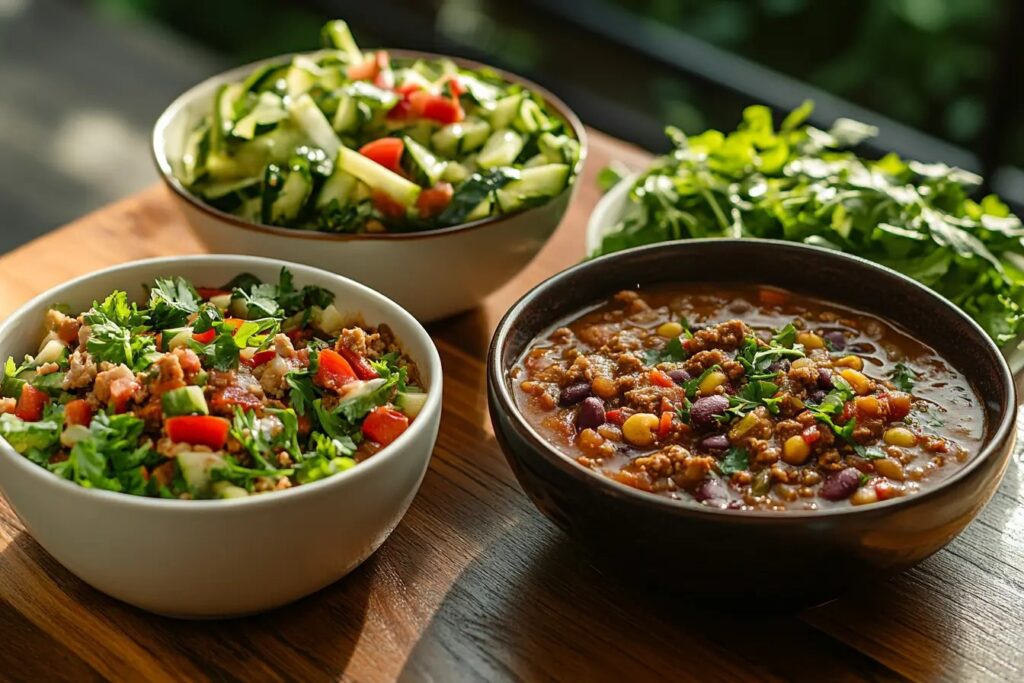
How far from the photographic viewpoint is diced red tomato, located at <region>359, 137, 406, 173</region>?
294cm

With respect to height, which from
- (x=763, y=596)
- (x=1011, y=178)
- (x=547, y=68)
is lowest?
(x=547, y=68)

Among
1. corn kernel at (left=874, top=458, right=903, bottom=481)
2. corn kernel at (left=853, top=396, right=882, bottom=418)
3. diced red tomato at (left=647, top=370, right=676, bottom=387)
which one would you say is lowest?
diced red tomato at (left=647, top=370, right=676, bottom=387)

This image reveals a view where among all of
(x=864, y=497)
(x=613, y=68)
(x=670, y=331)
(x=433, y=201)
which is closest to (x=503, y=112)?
(x=433, y=201)

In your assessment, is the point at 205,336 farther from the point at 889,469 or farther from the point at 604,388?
the point at 889,469

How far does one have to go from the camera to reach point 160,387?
2.10 metres

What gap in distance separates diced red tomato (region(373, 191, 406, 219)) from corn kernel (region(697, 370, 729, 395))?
2.93 feet

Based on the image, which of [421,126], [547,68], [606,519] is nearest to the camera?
[606,519]

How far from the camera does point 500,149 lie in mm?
3021

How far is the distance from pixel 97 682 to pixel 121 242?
5.43 ft

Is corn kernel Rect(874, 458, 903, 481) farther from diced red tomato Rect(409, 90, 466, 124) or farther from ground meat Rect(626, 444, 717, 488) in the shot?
diced red tomato Rect(409, 90, 466, 124)

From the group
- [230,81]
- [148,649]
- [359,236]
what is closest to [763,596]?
[148,649]

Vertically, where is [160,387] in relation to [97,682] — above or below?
above

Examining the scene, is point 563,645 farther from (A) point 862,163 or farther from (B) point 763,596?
(A) point 862,163

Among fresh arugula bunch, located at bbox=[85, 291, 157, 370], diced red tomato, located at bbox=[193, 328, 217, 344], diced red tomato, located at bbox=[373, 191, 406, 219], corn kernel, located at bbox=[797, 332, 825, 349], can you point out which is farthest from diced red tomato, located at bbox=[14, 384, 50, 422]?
corn kernel, located at bbox=[797, 332, 825, 349]
